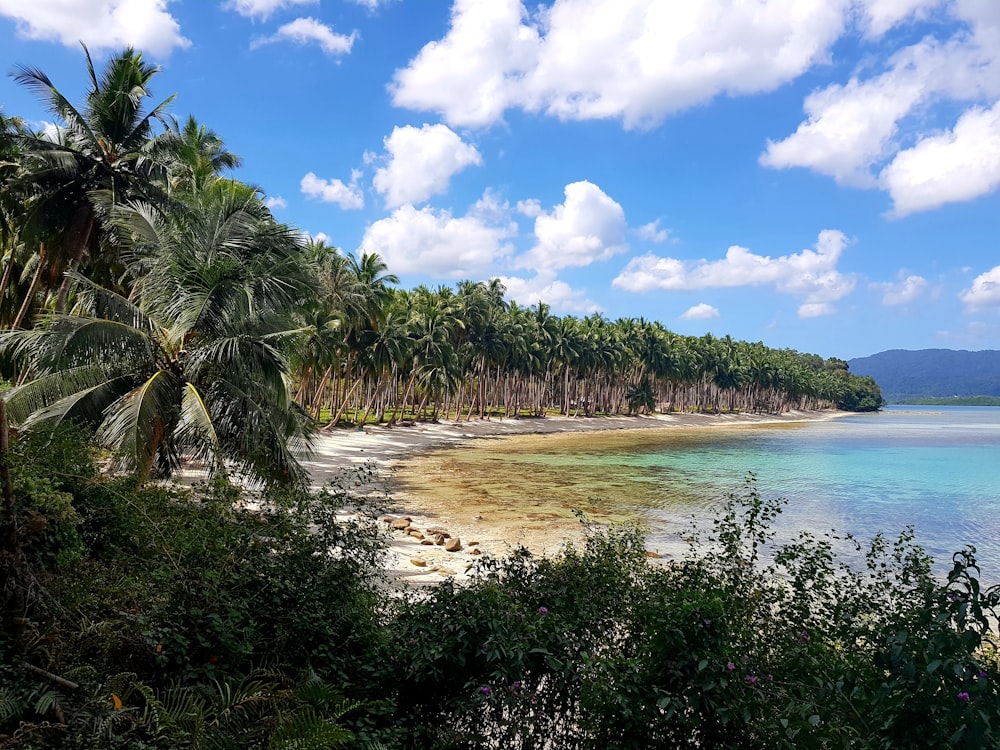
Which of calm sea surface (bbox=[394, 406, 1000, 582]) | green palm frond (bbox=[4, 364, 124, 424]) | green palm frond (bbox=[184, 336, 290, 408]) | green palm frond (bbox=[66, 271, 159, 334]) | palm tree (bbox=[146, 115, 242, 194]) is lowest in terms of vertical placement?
calm sea surface (bbox=[394, 406, 1000, 582])

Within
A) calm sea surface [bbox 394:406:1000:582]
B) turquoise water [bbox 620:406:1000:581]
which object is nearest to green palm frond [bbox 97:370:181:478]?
calm sea surface [bbox 394:406:1000:582]

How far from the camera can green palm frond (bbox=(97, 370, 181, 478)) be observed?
990cm

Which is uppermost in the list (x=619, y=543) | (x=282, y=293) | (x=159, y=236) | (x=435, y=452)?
(x=159, y=236)

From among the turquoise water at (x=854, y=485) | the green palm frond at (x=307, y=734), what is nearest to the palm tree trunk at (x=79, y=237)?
the green palm frond at (x=307, y=734)

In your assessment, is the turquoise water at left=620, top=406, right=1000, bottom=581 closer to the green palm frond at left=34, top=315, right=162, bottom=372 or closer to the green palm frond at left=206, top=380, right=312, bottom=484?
the green palm frond at left=206, top=380, right=312, bottom=484

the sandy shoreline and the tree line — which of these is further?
the sandy shoreline

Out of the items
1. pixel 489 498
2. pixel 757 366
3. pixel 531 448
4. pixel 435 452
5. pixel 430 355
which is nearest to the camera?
pixel 489 498

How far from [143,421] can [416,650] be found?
7.47 m

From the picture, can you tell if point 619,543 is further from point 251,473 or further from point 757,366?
point 757,366

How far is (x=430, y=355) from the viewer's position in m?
54.9

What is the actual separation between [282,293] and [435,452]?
103 feet

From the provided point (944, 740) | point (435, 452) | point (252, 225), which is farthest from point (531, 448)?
point (944, 740)

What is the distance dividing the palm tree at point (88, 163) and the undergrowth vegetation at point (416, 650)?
39.3 feet

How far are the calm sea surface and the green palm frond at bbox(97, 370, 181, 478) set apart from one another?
9.59 metres
